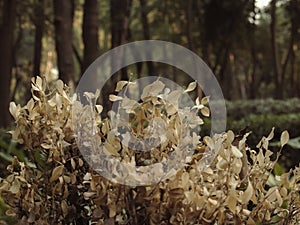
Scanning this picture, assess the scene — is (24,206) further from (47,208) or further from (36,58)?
(36,58)

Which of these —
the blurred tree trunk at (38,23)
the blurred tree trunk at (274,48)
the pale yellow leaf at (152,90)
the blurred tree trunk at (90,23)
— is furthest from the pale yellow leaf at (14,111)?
the blurred tree trunk at (274,48)

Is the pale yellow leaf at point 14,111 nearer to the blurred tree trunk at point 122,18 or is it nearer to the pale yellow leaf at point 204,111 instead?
the pale yellow leaf at point 204,111

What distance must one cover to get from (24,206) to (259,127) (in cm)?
624

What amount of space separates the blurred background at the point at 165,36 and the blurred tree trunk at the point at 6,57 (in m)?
0.02

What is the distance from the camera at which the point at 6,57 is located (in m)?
11.5

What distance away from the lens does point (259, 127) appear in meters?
7.27

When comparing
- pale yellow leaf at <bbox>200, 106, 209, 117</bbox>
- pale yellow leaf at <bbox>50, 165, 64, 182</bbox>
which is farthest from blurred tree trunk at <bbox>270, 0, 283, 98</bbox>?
pale yellow leaf at <bbox>50, 165, 64, 182</bbox>

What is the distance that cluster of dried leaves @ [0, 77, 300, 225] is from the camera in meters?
1.15

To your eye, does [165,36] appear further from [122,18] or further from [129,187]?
[129,187]

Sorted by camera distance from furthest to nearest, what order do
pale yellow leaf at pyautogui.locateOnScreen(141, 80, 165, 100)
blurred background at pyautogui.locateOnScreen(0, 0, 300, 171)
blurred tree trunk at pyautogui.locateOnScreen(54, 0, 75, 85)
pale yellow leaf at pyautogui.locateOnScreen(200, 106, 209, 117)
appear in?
blurred background at pyautogui.locateOnScreen(0, 0, 300, 171) < blurred tree trunk at pyautogui.locateOnScreen(54, 0, 75, 85) < pale yellow leaf at pyautogui.locateOnScreen(200, 106, 209, 117) < pale yellow leaf at pyautogui.locateOnScreen(141, 80, 165, 100)

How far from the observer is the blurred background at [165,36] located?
7.45 metres

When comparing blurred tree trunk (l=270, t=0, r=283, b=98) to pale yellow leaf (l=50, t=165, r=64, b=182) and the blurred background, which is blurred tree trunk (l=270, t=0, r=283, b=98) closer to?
the blurred background

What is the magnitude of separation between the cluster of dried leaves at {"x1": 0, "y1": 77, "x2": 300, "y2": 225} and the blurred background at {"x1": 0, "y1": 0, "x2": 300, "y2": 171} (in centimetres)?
99

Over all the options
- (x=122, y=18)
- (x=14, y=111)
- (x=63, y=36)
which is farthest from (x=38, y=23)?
(x=14, y=111)
